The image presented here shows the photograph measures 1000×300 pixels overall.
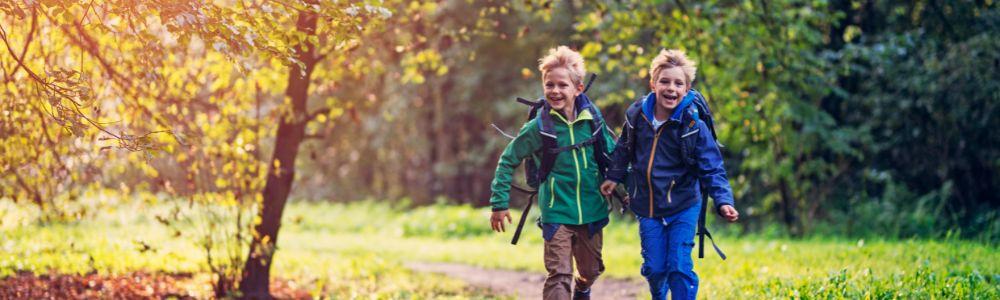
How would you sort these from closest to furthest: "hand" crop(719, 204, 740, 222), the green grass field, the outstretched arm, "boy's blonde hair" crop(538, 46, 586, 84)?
1. "hand" crop(719, 204, 740, 222)
2. the outstretched arm
3. "boy's blonde hair" crop(538, 46, 586, 84)
4. the green grass field

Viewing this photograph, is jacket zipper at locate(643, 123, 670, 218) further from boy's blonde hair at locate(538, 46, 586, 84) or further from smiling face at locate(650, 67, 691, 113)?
boy's blonde hair at locate(538, 46, 586, 84)

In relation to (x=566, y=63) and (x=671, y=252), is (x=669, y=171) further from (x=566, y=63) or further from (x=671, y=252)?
(x=566, y=63)

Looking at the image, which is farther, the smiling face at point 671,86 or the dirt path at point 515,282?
the dirt path at point 515,282

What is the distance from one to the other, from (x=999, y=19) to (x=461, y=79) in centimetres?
1740

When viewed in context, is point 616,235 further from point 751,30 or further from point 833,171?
point 751,30

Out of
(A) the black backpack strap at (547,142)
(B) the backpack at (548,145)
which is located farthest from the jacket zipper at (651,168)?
(A) the black backpack strap at (547,142)

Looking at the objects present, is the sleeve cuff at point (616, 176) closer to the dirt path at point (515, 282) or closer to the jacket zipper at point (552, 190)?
the jacket zipper at point (552, 190)

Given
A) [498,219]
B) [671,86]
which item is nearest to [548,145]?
[498,219]

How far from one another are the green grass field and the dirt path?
0.32 metres

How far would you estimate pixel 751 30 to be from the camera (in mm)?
11109

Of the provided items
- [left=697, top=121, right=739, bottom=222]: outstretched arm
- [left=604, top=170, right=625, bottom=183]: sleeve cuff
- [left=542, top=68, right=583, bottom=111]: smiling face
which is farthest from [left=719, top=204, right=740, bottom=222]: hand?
[left=542, top=68, right=583, bottom=111]: smiling face

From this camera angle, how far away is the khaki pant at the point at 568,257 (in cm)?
546

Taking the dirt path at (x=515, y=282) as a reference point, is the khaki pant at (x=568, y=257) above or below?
above

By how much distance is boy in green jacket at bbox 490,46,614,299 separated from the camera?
17.9 ft
